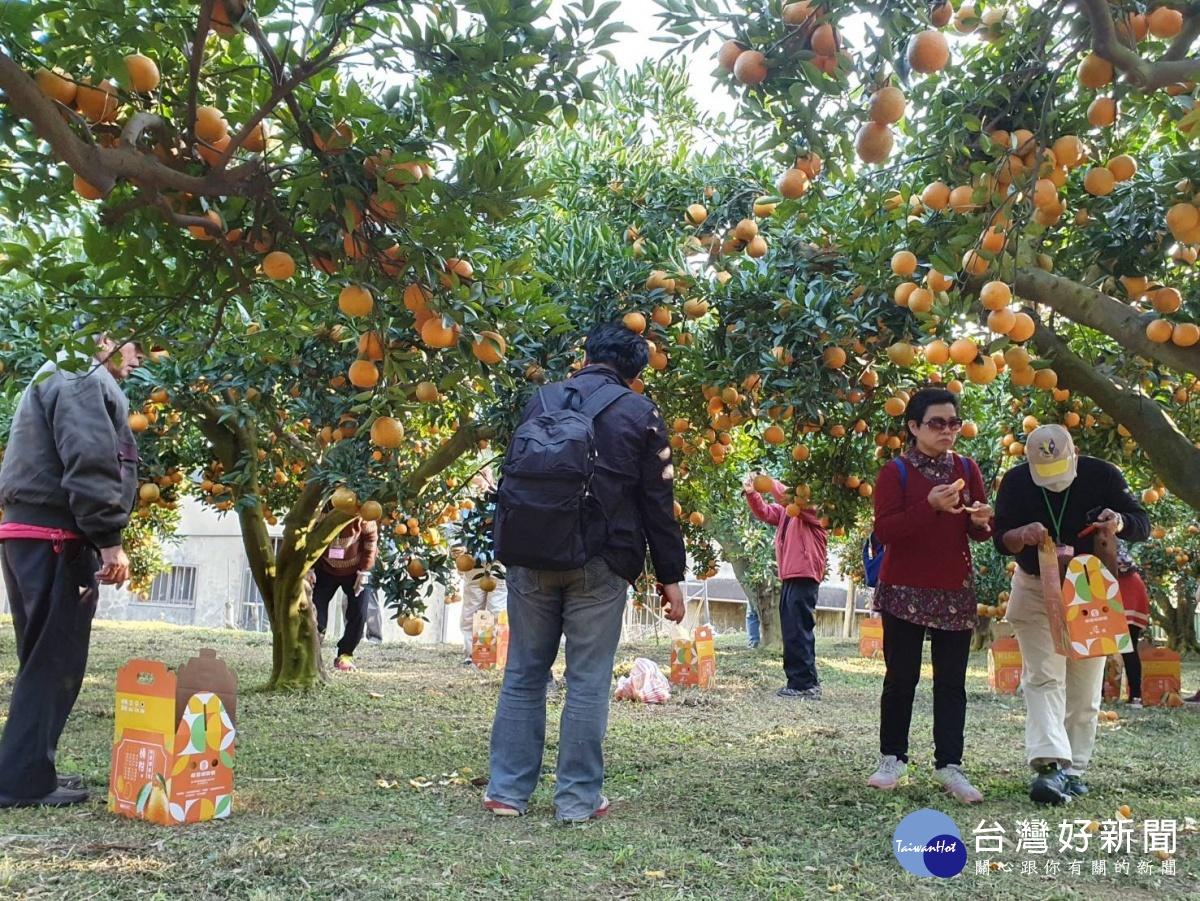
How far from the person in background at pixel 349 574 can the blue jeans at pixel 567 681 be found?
4254 mm

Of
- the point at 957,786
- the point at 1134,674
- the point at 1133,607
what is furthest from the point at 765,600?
the point at 957,786

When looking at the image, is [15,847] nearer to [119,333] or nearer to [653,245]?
[119,333]

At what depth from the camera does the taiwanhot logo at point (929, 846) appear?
283 centimetres

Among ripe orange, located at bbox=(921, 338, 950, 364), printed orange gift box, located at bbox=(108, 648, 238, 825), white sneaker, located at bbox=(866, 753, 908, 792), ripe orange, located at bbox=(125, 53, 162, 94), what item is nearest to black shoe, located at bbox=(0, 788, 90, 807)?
printed orange gift box, located at bbox=(108, 648, 238, 825)

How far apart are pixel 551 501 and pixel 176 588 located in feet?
75.9

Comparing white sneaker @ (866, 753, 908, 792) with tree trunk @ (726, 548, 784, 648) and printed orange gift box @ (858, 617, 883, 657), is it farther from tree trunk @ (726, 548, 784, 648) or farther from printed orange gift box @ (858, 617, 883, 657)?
tree trunk @ (726, 548, 784, 648)

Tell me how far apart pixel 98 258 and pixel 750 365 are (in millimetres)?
2738

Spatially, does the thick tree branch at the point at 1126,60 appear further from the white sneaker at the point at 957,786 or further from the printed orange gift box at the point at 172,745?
the printed orange gift box at the point at 172,745

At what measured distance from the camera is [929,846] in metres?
2.90

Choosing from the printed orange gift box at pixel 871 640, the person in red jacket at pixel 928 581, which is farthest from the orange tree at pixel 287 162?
the printed orange gift box at pixel 871 640

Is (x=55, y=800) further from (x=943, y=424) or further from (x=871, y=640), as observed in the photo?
(x=871, y=640)

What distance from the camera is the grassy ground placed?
2.61m

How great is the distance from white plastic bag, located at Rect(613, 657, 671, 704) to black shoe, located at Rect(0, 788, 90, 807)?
3964 millimetres

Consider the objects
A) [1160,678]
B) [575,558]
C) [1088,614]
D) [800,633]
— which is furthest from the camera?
[1160,678]
